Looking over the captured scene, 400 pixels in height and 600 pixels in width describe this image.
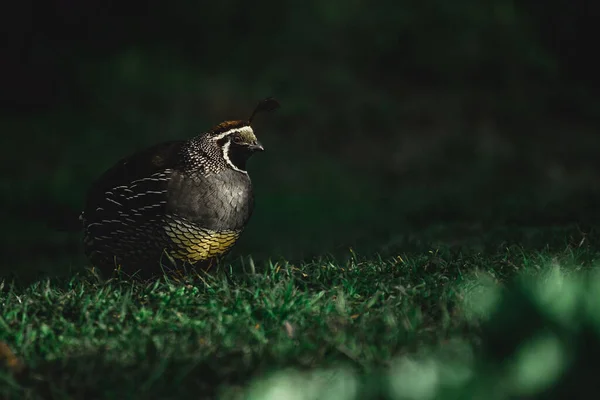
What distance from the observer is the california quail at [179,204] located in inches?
178

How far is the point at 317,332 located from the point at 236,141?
1.58 metres

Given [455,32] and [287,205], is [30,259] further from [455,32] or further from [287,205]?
[455,32]

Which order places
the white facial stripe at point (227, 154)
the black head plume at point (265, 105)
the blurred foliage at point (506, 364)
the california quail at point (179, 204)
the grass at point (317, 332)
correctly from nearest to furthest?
the blurred foliage at point (506, 364) → the grass at point (317, 332) → the california quail at point (179, 204) → the white facial stripe at point (227, 154) → the black head plume at point (265, 105)

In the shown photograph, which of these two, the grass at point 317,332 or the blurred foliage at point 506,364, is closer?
the blurred foliage at point 506,364

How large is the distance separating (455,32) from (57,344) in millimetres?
9200

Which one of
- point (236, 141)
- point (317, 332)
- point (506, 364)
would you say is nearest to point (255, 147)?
point (236, 141)

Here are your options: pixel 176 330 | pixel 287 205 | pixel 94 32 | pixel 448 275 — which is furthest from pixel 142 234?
pixel 94 32

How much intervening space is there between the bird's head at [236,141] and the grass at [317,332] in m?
0.65

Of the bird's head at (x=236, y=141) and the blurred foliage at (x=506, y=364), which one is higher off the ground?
the bird's head at (x=236, y=141)

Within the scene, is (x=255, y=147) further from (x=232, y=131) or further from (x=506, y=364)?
(x=506, y=364)

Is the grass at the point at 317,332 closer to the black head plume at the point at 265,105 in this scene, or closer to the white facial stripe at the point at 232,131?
the white facial stripe at the point at 232,131

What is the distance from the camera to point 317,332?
3506 mm

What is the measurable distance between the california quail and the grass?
0.57 ft

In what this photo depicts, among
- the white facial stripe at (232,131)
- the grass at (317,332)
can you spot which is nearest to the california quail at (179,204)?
the white facial stripe at (232,131)
